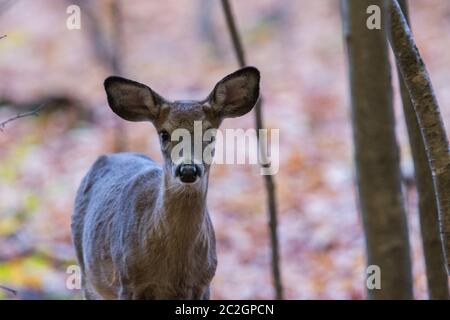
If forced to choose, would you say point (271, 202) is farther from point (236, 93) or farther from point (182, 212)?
point (236, 93)

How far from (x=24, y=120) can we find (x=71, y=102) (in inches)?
41.6

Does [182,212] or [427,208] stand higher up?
[427,208]

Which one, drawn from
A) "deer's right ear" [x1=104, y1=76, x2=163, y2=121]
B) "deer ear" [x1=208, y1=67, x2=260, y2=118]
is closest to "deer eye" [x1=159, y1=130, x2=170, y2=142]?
"deer's right ear" [x1=104, y1=76, x2=163, y2=121]

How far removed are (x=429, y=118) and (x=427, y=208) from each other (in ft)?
6.49

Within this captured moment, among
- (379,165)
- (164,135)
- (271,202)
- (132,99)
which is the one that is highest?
(271,202)

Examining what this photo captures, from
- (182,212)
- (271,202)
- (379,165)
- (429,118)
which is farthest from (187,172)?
(271,202)

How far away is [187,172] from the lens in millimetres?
4875

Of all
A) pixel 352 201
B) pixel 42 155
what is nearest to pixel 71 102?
pixel 42 155

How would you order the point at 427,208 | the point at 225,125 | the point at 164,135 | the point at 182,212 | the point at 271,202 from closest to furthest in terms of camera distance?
1. the point at 164,135
2. the point at 182,212
3. the point at 427,208
4. the point at 271,202
5. the point at 225,125

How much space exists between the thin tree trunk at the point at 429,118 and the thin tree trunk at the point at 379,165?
2.31 m

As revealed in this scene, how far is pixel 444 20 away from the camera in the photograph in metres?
21.2

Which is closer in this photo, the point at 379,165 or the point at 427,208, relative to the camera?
the point at 427,208

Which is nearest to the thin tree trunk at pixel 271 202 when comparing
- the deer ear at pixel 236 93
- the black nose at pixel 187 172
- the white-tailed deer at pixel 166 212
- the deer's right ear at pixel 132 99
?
the white-tailed deer at pixel 166 212

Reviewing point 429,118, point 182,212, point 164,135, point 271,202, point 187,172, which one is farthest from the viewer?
point 271,202
